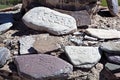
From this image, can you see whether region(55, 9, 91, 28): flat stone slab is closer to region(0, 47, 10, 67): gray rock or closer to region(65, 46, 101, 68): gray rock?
region(65, 46, 101, 68): gray rock

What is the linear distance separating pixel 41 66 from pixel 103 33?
0.71 metres

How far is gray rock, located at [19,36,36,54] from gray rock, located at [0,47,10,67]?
0.36 ft

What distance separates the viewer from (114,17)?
3506 mm

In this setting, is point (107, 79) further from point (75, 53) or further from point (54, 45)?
point (54, 45)

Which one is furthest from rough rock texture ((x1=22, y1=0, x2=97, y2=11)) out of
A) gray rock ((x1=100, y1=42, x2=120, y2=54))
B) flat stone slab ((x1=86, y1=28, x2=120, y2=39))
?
gray rock ((x1=100, y1=42, x2=120, y2=54))

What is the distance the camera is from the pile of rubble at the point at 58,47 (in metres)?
2.61

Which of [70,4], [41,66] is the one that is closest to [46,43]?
[41,66]

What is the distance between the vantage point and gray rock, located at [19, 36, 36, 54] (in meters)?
2.81

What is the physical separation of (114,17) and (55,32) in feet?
2.70

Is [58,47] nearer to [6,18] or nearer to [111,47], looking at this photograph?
[111,47]

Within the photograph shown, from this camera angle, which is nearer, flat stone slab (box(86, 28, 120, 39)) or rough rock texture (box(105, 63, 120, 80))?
rough rock texture (box(105, 63, 120, 80))

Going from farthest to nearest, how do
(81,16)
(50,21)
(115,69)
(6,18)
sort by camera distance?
(6,18), (81,16), (50,21), (115,69)

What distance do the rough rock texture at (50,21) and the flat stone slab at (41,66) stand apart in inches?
13.3

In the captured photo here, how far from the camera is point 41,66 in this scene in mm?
2611
